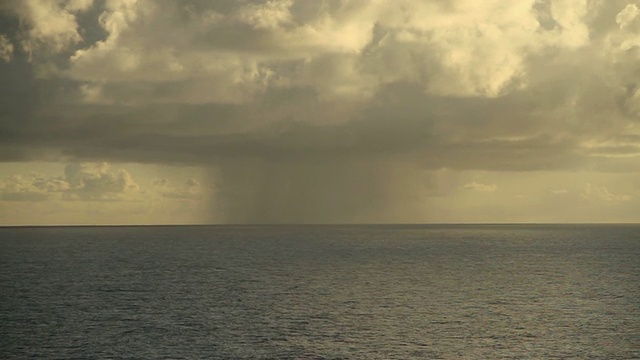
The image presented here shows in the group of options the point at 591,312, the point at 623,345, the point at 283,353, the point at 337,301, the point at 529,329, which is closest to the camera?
the point at 283,353

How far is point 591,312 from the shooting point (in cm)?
10175

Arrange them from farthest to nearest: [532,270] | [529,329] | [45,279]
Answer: [532,270], [45,279], [529,329]

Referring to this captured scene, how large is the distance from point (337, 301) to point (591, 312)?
38.2m

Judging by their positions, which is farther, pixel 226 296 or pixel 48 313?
pixel 226 296

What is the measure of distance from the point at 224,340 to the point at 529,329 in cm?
3762

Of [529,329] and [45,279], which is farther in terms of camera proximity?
[45,279]

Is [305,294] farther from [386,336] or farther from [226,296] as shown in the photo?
[386,336]

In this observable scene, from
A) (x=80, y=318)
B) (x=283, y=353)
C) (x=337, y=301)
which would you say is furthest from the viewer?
(x=337, y=301)

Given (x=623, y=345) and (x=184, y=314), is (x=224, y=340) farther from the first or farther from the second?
(x=623, y=345)

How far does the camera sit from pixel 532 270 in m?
177

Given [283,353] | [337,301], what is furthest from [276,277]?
[283,353]

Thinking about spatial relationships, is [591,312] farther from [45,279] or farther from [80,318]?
[45,279]

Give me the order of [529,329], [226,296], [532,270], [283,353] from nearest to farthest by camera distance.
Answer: [283,353] → [529,329] → [226,296] → [532,270]

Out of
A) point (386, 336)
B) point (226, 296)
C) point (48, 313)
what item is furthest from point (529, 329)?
point (48, 313)
